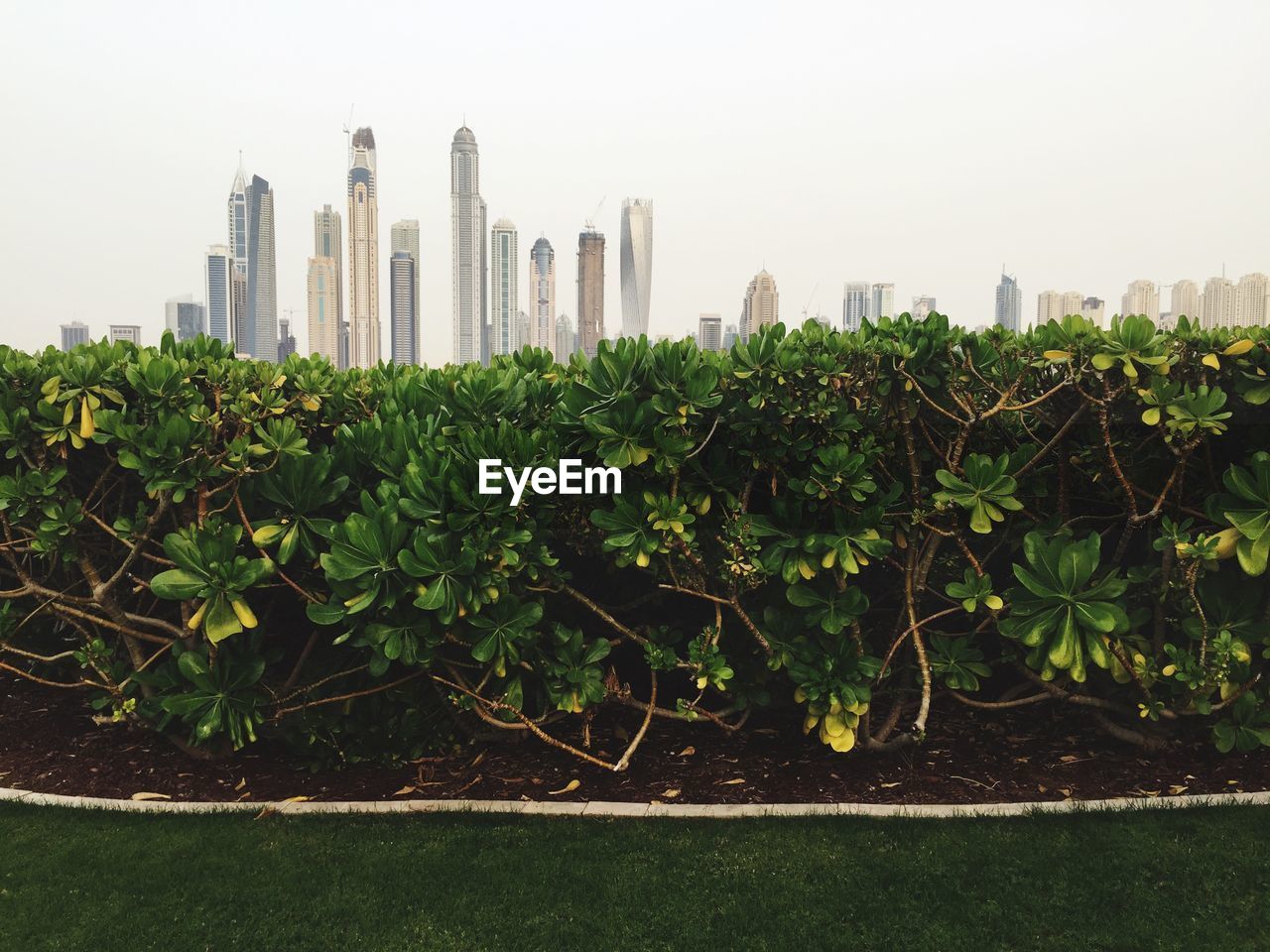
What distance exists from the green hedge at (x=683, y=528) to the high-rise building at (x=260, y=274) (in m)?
66.9

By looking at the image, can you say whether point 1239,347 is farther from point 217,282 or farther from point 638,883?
point 217,282

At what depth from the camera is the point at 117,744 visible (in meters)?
5.66

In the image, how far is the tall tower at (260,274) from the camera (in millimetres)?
74900

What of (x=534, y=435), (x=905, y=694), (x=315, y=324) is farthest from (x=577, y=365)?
(x=315, y=324)

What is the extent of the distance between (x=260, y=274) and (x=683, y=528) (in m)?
88.3

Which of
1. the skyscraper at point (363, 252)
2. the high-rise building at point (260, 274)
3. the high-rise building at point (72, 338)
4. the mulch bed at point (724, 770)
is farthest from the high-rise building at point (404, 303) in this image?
the mulch bed at point (724, 770)

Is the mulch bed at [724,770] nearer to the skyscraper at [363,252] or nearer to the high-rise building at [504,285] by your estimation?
the skyscraper at [363,252]

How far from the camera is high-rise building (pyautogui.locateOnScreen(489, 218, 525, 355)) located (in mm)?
90969

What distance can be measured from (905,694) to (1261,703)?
1.87 metres

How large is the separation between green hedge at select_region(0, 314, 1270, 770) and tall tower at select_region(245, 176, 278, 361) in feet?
219

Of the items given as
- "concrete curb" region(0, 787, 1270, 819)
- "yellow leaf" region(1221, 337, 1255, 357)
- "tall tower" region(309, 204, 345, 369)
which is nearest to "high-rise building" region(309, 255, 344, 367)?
"tall tower" region(309, 204, 345, 369)

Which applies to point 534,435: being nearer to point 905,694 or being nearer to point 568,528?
point 568,528

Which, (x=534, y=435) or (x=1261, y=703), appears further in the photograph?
(x=1261, y=703)

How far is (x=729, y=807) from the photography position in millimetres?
4520
